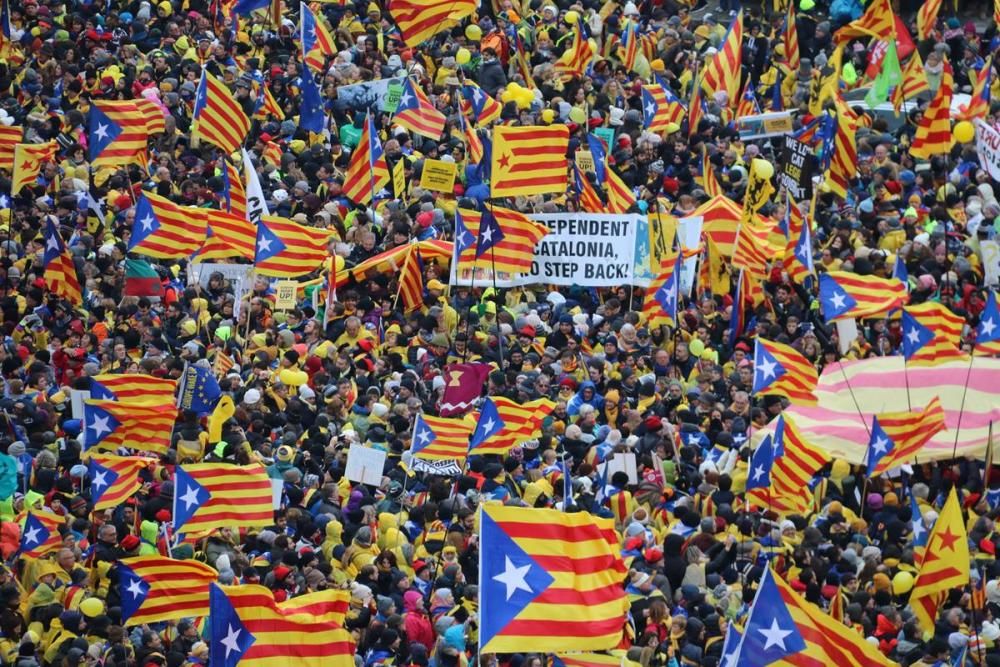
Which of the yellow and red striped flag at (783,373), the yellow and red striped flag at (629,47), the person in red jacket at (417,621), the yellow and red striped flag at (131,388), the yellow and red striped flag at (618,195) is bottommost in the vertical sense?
the person in red jacket at (417,621)

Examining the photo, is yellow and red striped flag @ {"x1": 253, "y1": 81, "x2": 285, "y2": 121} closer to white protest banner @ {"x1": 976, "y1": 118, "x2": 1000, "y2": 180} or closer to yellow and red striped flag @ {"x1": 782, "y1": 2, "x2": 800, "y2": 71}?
yellow and red striped flag @ {"x1": 782, "y1": 2, "x2": 800, "y2": 71}

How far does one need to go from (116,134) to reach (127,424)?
5616 mm

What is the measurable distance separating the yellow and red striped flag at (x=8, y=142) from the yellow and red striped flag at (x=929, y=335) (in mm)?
10095

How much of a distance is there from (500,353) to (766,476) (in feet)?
13.5

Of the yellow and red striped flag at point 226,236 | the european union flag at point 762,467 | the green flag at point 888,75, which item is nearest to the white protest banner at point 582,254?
the yellow and red striped flag at point 226,236

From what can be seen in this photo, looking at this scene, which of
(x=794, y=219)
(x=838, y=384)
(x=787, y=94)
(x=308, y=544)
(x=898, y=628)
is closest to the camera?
(x=898, y=628)

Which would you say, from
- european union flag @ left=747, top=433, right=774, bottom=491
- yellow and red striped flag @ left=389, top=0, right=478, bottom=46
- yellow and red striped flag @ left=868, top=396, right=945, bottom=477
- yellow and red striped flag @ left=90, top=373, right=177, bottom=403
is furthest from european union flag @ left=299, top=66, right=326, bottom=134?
yellow and red striped flag @ left=868, top=396, right=945, bottom=477

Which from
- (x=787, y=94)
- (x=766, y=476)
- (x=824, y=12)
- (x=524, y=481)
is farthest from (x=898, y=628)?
(x=824, y=12)

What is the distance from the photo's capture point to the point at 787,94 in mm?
32156

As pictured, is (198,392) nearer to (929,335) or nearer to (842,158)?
(929,335)

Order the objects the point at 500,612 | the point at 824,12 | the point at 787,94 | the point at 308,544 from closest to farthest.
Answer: the point at 500,612 → the point at 308,544 → the point at 787,94 → the point at 824,12

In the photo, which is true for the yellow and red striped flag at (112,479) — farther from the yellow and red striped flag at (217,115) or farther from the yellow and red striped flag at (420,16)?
the yellow and red striped flag at (420,16)

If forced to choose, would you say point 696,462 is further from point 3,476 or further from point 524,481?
point 3,476

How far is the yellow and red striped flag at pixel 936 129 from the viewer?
91.7ft
